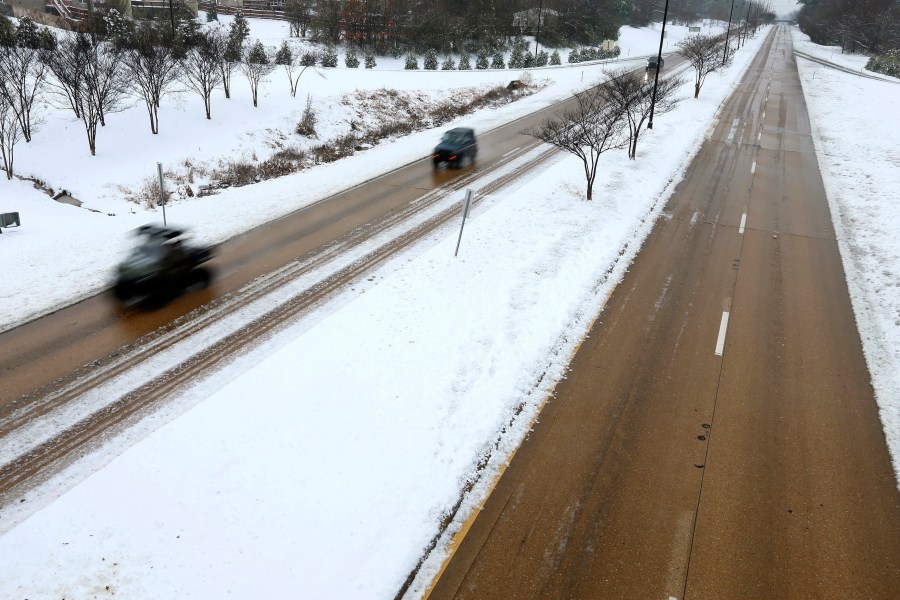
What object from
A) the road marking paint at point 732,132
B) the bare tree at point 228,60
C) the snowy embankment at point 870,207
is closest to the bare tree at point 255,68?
the bare tree at point 228,60

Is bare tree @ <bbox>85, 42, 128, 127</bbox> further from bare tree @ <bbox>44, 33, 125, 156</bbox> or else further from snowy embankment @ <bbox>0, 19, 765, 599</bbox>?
snowy embankment @ <bbox>0, 19, 765, 599</bbox>

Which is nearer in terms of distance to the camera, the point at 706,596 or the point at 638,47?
the point at 706,596

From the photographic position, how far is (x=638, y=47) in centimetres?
8725

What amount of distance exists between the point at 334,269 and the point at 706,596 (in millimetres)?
10126

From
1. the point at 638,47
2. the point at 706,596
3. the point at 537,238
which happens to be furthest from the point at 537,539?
the point at 638,47

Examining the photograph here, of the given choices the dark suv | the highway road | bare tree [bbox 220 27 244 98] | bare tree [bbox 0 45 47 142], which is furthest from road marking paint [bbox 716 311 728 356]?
bare tree [bbox 220 27 244 98]

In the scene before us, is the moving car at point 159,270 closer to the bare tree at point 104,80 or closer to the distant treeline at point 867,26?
the bare tree at point 104,80

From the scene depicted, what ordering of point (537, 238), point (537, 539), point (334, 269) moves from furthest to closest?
point (537, 238), point (334, 269), point (537, 539)

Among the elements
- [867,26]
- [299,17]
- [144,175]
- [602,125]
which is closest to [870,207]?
[602,125]

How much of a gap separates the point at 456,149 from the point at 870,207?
50.7 ft

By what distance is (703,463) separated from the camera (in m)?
7.54

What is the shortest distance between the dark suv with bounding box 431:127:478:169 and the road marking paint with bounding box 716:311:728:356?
14201mm

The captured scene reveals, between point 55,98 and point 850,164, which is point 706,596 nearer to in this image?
point 850,164

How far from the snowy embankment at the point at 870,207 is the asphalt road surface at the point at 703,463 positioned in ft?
1.15
